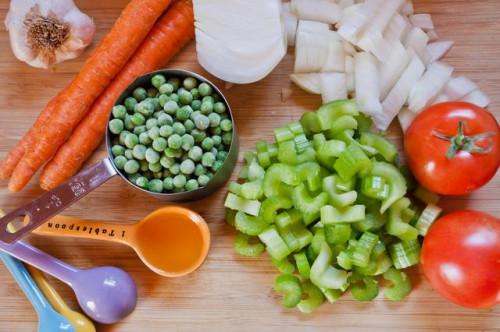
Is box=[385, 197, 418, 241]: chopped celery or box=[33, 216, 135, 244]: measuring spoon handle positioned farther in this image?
box=[33, 216, 135, 244]: measuring spoon handle

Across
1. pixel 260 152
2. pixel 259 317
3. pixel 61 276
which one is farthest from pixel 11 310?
pixel 260 152

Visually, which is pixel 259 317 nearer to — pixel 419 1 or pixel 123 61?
pixel 123 61

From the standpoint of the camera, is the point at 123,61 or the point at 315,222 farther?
the point at 123,61

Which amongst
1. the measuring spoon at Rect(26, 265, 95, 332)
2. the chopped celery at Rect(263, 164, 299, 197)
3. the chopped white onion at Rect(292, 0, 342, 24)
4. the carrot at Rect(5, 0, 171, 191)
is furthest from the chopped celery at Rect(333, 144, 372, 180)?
the measuring spoon at Rect(26, 265, 95, 332)

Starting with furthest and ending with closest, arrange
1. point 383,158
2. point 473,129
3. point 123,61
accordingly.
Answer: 1. point 123,61
2. point 383,158
3. point 473,129

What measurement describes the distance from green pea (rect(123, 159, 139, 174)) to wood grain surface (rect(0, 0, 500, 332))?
0.18 m

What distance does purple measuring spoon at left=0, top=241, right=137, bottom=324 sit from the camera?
162 cm

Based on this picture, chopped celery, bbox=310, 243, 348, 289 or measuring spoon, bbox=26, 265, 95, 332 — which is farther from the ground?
chopped celery, bbox=310, 243, 348, 289

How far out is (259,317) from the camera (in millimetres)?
1659

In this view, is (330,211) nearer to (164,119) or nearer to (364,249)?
(364,249)

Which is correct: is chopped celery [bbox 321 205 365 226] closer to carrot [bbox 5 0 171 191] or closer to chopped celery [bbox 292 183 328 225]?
chopped celery [bbox 292 183 328 225]

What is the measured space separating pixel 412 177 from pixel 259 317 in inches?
21.6

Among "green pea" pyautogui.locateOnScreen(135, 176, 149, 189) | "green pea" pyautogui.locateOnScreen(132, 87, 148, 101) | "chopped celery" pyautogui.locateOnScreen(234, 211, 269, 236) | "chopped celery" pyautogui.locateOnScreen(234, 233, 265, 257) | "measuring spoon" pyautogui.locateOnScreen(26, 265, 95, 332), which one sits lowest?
"measuring spoon" pyautogui.locateOnScreen(26, 265, 95, 332)

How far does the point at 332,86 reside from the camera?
172 centimetres
